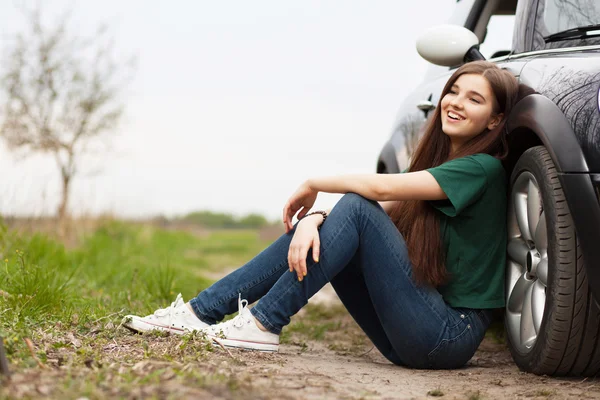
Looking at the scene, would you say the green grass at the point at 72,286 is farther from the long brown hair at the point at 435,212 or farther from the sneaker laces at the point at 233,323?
the long brown hair at the point at 435,212

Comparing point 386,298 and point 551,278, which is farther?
point 386,298

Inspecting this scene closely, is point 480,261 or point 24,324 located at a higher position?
point 480,261

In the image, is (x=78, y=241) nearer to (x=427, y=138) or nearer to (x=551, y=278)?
(x=427, y=138)

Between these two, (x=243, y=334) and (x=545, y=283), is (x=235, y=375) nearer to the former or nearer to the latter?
(x=243, y=334)

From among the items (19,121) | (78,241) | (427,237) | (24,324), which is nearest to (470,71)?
(427,237)

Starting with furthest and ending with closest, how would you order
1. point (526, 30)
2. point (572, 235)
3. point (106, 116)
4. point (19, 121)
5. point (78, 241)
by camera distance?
point (106, 116) → point (19, 121) → point (78, 241) → point (526, 30) → point (572, 235)

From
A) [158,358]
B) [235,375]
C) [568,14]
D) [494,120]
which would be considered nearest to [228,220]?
[494,120]

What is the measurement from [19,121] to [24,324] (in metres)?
9.68

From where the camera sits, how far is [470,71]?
10.1ft

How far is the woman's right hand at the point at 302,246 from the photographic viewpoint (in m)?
2.90

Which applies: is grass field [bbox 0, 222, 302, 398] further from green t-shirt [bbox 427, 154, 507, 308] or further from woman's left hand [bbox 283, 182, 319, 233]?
green t-shirt [bbox 427, 154, 507, 308]

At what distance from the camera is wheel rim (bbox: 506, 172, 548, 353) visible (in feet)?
9.21

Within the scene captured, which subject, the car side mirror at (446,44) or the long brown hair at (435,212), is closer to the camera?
the long brown hair at (435,212)

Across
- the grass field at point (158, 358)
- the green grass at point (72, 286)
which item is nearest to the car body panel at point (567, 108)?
the grass field at point (158, 358)
